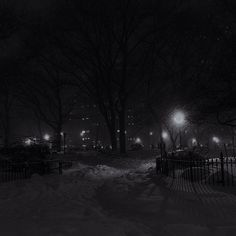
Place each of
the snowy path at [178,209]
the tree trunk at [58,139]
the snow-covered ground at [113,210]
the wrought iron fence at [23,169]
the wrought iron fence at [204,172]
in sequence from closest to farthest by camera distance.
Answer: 1. the snow-covered ground at [113,210]
2. the snowy path at [178,209]
3. the wrought iron fence at [204,172]
4. the wrought iron fence at [23,169]
5. the tree trunk at [58,139]

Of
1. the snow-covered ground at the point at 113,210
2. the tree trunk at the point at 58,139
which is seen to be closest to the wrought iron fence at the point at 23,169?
the snow-covered ground at the point at 113,210

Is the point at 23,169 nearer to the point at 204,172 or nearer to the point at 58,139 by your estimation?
the point at 204,172

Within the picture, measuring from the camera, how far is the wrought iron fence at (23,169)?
67.5 ft

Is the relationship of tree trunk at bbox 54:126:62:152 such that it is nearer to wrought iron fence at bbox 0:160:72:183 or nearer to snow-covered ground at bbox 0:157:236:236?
wrought iron fence at bbox 0:160:72:183

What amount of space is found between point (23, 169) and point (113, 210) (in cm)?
1255

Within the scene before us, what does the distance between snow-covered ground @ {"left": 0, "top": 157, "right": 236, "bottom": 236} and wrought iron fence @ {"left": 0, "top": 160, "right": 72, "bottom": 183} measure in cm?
387

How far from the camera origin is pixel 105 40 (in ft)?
120

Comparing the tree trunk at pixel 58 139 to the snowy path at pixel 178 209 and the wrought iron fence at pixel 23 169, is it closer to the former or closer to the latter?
the wrought iron fence at pixel 23 169

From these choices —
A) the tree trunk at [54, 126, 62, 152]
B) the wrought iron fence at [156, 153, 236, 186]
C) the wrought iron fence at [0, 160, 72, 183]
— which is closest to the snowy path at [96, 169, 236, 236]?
the wrought iron fence at [156, 153, 236, 186]

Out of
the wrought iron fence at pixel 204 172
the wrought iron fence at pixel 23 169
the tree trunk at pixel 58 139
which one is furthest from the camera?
the tree trunk at pixel 58 139

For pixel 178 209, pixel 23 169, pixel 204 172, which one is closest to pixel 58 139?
pixel 23 169

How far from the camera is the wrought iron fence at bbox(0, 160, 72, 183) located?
67.5 ft

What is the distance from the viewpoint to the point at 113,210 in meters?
11.3

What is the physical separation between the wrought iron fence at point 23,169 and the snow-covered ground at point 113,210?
3873mm
